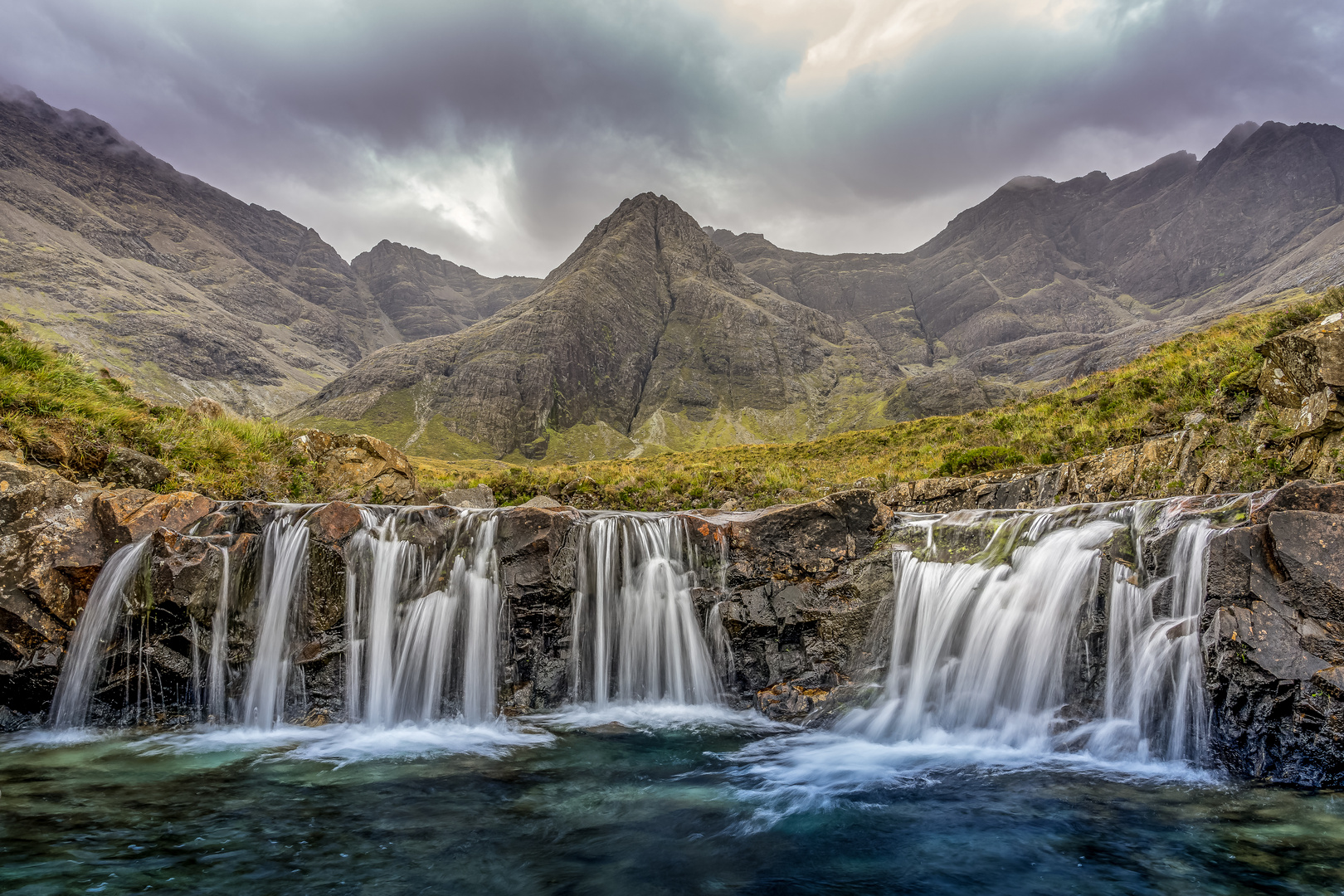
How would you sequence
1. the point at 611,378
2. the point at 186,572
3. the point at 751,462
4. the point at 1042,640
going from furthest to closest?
1. the point at 611,378
2. the point at 751,462
3. the point at 186,572
4. the point at 1042,640

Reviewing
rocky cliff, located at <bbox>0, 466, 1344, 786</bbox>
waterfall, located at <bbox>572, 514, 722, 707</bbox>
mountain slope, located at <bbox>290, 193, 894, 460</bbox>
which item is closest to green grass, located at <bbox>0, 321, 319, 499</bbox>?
rocky cliff, located at <bbox>0, 466, 1344, 786</bbox>

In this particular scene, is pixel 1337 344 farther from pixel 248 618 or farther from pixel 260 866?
pixel 248 618

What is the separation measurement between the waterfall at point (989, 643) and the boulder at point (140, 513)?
513 inches

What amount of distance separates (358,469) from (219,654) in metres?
8.89

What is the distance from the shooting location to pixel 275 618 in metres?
11.0

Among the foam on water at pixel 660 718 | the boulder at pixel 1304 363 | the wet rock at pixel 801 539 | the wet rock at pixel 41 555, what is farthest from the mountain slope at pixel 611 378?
the foam on water at pixel 660 718

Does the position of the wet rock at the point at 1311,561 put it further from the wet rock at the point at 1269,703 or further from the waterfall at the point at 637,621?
the waterfall at the point at 637,621

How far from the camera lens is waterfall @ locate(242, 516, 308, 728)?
10.6m

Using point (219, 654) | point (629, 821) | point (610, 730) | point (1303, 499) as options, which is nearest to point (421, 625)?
point (219, 654)

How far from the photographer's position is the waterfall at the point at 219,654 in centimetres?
1037

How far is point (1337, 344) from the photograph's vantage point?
→ 34.9 feet

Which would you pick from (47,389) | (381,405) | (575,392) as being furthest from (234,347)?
(47,389)

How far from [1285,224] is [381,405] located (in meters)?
292

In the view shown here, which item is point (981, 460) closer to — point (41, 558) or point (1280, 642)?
point (1280, 642)
